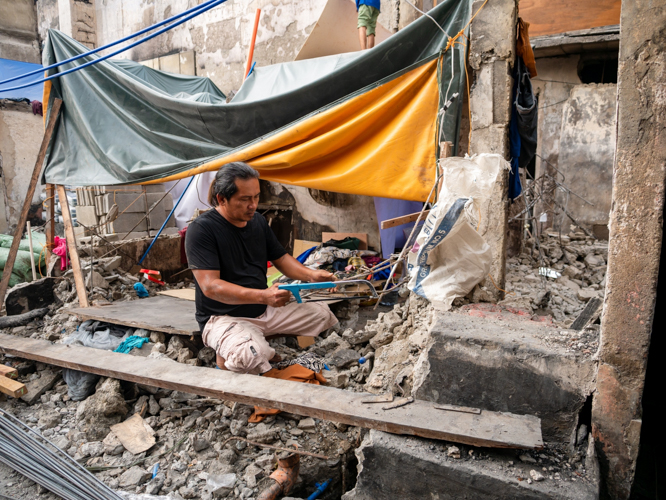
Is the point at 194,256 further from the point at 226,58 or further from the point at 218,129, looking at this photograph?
the point at 226,58

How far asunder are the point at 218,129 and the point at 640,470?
4.17 m

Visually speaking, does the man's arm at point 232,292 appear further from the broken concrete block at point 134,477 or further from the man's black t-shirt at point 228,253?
the broken concrete block at point 134,477

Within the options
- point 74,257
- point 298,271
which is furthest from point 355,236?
point 74,257

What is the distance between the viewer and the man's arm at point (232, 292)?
9.25 ft

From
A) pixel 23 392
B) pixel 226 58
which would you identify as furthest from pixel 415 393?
pixel 226 58

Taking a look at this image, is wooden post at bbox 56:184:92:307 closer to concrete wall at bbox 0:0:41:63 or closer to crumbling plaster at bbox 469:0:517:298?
crumbling plaster at bbox 469:0:517:298

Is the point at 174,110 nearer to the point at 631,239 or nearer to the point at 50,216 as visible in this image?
the point at 50,216

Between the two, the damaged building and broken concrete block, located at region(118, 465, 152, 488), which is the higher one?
the damaged building

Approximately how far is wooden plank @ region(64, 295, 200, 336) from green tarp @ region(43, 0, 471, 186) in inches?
52.3

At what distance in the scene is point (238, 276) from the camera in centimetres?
329

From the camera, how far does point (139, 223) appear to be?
7086mm

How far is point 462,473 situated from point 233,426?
153 cm

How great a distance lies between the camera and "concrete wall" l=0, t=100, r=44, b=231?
1073cm

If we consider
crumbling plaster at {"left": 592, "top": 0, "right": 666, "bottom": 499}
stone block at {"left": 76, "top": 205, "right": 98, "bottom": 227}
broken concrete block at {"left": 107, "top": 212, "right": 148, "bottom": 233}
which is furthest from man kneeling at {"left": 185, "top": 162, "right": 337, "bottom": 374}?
stone block at {"left": 76, "top": 205, "right": 98, "bottom": 227}
